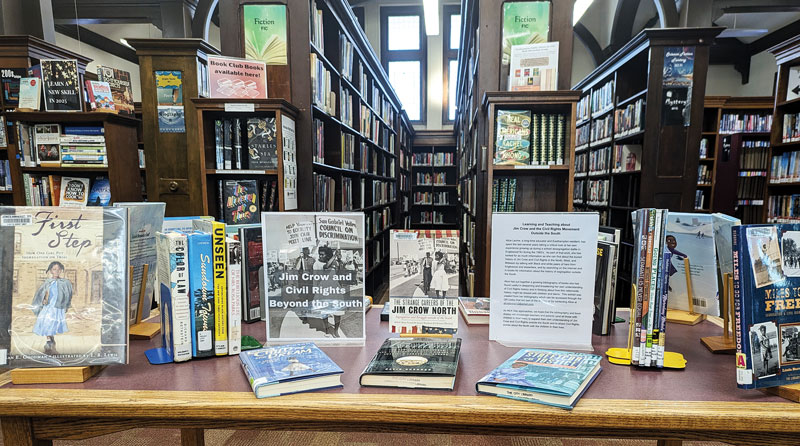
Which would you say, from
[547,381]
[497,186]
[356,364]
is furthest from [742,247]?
[497,186]

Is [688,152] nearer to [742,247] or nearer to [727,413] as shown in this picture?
[742,247]

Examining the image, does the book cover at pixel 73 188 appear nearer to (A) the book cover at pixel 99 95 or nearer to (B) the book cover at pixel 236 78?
(A) the book cover at pixel 99 95

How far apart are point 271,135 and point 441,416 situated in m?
1.90

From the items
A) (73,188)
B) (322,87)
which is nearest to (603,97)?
(322,87)

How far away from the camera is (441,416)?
0.74 meters

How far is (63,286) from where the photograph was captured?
2.80 ft

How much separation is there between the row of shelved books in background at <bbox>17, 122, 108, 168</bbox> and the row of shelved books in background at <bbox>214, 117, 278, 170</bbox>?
144 cm

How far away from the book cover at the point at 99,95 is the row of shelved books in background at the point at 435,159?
5.35m

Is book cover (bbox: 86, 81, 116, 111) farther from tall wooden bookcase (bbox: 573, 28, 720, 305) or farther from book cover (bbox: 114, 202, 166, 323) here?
tall wooden bookcase (bbox: 573, 28, 720, 305)

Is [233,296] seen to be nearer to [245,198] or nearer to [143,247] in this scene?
[143,247]

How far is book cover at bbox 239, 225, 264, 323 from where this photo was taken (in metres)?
1.12

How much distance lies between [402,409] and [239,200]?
1851 millimetres

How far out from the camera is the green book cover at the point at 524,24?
2.20 metres

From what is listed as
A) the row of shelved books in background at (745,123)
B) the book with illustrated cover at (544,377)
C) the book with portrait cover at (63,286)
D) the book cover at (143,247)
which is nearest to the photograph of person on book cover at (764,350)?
the book with illustrated cover at (544,377)
